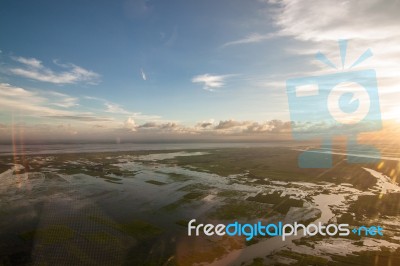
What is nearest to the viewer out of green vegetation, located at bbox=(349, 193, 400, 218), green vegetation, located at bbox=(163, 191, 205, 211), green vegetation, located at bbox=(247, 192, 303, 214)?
green vegetation, located at bbox=(349, 193, 400, 218)

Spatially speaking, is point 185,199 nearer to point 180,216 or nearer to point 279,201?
point 180,216

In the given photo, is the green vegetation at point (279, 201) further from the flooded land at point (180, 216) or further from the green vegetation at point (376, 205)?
the green vegetation at point (376, 205)

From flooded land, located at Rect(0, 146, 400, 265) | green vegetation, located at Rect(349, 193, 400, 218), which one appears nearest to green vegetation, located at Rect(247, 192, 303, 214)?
flooded land, located at Rect(0, 146, 400, 265)

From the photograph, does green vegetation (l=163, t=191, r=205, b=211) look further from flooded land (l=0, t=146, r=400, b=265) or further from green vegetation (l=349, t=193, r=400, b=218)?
green vegetation (l=349, t=193, r=400, b=218)

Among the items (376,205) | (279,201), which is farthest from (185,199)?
(376,205)

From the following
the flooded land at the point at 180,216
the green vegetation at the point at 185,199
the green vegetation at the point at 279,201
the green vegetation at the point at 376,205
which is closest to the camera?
the flooded land at the point at 180,216

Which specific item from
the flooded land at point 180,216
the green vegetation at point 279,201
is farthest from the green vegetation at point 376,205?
the green vegetation at point 279,201

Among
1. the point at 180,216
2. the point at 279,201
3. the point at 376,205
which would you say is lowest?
the point at 376,205

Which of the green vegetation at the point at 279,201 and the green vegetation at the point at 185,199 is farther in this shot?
the green vegetation at the point at 185,199

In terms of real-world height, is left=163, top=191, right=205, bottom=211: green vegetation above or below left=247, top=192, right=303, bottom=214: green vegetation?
above
